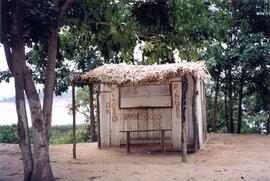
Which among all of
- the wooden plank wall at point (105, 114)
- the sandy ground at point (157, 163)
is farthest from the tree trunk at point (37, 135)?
the wooden plank wall at point (105, 114)

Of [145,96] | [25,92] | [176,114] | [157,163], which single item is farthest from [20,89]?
[176,114]

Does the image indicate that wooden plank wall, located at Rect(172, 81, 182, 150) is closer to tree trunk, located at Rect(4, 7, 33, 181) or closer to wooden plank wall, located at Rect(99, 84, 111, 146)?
wooden plank wall, located at Rect(99, 84, 111, 146)

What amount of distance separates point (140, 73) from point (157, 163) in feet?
8.83

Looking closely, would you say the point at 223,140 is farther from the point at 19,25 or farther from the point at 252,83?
the point at 19,25

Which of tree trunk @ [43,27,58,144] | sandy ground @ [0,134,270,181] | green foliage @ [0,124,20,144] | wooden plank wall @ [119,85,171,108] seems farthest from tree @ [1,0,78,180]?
green foliage @ [0,124,20,144]

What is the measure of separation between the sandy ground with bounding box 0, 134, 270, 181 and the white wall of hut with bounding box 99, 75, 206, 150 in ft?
1.78

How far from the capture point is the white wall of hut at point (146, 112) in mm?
13133

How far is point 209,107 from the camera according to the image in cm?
2053

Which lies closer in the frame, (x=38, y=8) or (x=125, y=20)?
(x=38, y=8)

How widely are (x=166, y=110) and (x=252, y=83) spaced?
21.1ft

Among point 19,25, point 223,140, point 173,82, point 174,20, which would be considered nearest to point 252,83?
point 223,140

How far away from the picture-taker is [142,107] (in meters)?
13.6

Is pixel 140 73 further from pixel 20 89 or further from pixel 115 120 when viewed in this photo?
pixel 20 89

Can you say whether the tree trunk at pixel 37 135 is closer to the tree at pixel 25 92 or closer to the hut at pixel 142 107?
the tree at pixel 25 92
